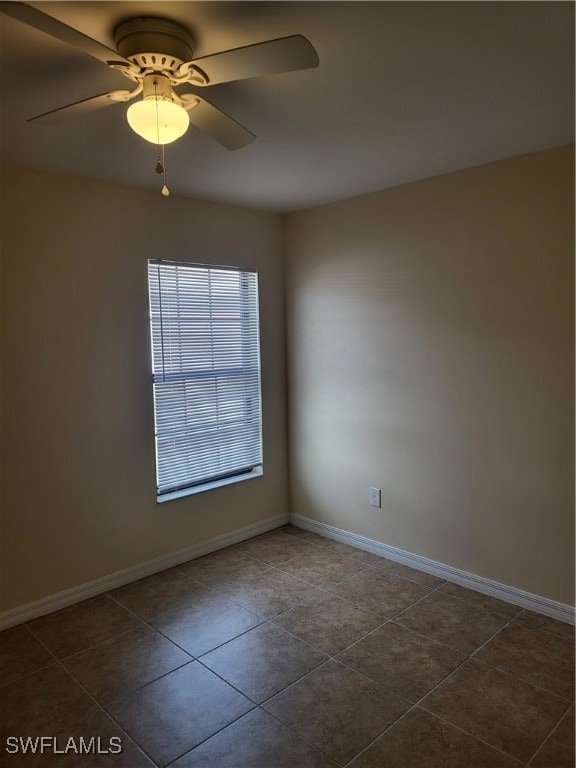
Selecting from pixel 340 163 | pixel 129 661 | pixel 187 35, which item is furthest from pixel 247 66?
pixel 129 661

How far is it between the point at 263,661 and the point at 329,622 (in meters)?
0.46

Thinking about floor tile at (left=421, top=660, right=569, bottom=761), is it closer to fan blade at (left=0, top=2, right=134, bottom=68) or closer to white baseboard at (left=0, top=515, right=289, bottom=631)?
white baseboard at (left=0, top=515, right=289, bottom=631)

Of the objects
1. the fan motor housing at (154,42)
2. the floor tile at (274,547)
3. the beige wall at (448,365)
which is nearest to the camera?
the fan motor housing at (154,42)

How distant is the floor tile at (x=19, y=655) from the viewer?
93.1 inches

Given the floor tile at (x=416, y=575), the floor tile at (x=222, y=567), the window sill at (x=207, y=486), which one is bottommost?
the floor tile at (x=416, y=575)

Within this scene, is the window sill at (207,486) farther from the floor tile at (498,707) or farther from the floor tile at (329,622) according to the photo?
the floor tile at (498,707)

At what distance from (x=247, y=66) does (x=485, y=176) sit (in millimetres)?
1842

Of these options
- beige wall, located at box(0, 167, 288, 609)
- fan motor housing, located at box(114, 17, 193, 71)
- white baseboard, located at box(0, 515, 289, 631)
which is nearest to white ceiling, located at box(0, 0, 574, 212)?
fan motor housing, located at box(114, 17, 193, 71)

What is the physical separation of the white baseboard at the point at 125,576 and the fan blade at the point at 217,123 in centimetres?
253

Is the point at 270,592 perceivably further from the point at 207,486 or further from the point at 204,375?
the point at 204,375

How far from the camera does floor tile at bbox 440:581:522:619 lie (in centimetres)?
279

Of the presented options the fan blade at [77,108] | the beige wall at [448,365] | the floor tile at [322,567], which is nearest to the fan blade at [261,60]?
the fan blade at [77,108]

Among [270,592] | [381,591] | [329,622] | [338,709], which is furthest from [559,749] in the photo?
[270,592]

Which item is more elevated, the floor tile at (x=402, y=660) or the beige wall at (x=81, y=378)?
the beige wall at (x=81, y=378)
